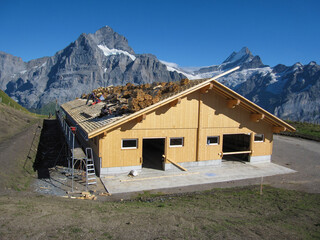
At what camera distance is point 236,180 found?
15016 mm

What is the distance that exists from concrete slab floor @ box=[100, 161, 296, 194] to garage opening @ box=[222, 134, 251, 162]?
1.29 metres

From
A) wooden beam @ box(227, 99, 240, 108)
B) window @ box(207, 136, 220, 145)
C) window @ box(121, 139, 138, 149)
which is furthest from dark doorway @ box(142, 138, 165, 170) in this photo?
wooden beam @ box(227, 99, 240, 108)

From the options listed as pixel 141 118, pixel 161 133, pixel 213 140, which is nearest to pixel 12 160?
pixel 141 118

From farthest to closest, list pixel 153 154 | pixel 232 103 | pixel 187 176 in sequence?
pixel 153 154 < pixel 232 103 < pixel 187 176

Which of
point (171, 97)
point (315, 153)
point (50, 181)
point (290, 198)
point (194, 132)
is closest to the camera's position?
point (290, 198)

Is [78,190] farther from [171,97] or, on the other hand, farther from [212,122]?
[212,122]

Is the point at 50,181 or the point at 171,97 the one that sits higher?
the point at 171,97

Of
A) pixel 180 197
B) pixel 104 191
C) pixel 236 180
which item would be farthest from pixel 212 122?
pixel 104 191

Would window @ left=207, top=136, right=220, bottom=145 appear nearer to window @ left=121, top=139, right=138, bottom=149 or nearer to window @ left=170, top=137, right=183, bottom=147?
window @ left=170, top=137, right=183, bottom=147

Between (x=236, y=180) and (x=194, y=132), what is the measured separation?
4.14m

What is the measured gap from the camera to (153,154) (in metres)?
20.8

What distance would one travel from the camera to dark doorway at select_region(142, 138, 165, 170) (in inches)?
683

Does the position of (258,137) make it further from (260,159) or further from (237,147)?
(237,147)

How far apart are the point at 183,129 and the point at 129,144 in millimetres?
3862
